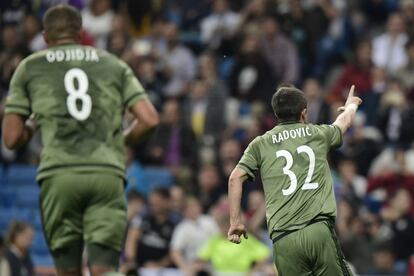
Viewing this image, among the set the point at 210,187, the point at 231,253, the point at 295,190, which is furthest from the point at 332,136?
the point at 210,187

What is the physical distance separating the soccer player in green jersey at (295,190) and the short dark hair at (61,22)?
1.59m

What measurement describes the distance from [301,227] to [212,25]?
13.5 meters

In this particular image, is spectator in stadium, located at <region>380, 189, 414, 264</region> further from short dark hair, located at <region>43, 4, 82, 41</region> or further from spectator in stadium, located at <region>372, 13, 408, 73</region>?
short dark hair, located at <region>43, 4, 82, 41</region>

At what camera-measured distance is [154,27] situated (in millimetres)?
22906

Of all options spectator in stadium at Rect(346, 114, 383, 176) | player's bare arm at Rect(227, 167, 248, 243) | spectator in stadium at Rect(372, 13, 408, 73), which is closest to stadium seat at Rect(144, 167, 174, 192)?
spectator in stadium at Rect(346, 114, 383, 176)

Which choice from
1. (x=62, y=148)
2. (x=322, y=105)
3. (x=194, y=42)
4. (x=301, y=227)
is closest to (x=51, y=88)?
(x=62, y=148)

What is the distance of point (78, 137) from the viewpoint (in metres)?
9.45

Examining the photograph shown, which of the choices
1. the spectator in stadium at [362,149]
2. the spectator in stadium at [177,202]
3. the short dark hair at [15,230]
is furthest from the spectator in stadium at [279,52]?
the short dark hair at [15,230]

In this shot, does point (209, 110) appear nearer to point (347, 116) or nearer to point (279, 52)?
point (279, 52)

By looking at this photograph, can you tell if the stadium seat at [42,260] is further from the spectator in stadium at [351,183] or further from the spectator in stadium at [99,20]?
the spectator in stadium at [351,183]

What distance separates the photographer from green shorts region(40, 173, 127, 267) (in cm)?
932

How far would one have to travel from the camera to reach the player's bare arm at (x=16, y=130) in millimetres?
9422

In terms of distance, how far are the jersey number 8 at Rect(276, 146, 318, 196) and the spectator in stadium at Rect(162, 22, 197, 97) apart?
1242 cm

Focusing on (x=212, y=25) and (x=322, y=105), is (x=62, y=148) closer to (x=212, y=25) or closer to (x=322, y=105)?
(x=322, y=105)
